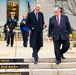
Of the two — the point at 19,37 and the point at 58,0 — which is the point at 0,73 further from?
the point at 58,0

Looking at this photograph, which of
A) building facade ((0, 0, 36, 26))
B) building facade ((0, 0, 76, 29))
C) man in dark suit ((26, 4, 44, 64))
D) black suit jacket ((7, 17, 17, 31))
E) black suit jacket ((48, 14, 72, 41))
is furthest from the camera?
building facade ((0, 0, 36, 26))

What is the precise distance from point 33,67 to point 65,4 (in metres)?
22.4

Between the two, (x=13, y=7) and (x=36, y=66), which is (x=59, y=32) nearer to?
(x=36, y=66)

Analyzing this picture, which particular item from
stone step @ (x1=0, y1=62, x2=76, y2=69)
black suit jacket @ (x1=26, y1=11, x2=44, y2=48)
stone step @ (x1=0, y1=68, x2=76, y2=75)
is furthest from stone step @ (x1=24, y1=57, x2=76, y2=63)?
stone step @ (x1=0, y1=68, x2=76, y2=75)

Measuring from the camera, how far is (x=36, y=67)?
1253 cm

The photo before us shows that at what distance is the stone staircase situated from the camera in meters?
12.1

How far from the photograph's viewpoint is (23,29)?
64.2 feet

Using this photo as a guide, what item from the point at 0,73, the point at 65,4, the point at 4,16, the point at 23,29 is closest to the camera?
the point at 0,73

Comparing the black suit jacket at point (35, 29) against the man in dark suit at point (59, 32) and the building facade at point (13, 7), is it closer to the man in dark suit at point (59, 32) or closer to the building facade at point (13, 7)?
the man in dark suit at point (59, 32)

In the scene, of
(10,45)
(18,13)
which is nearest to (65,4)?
(18,13)

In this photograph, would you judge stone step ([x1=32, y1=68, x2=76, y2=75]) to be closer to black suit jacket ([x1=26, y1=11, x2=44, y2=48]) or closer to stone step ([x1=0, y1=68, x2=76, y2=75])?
stone step ([x1=0, y1=68, x2=76, y2=75])

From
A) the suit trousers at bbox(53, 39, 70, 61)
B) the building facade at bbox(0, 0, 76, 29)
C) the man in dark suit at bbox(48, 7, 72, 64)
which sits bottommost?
the suit trousers at bbox(53, 39, 70, 61)

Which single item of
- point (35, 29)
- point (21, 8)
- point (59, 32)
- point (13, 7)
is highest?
point (13, 7)

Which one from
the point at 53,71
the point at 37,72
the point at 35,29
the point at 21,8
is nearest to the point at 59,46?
the point at 53,71
